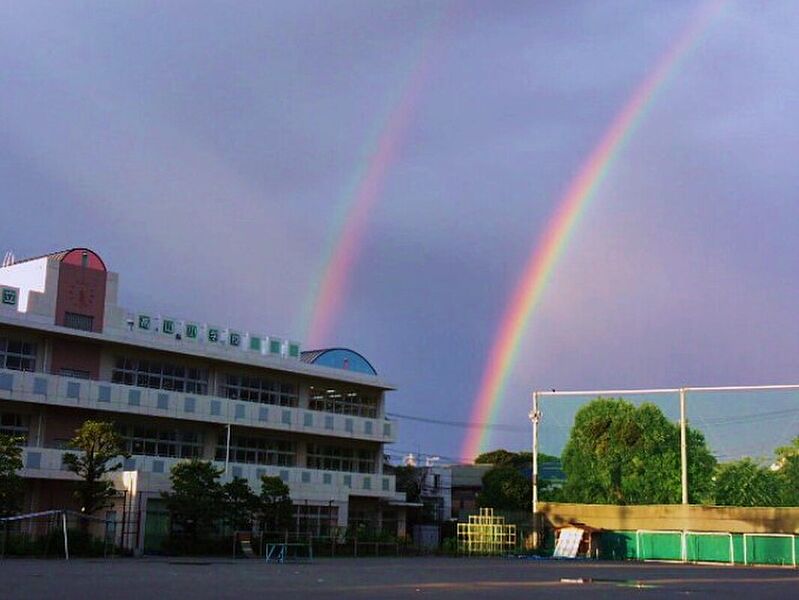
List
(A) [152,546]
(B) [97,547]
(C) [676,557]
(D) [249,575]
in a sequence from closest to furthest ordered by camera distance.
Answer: (D) [249,575], (B) [97,547], (A) [152,546], (C) [676,557]

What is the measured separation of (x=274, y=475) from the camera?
53156mm

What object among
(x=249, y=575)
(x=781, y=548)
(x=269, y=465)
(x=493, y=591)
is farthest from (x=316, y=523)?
(x=493, y=591)

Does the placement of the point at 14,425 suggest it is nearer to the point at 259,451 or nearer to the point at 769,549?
the point at 259,451

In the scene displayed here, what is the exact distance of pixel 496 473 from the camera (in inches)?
3442

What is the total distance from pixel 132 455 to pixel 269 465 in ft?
29.8

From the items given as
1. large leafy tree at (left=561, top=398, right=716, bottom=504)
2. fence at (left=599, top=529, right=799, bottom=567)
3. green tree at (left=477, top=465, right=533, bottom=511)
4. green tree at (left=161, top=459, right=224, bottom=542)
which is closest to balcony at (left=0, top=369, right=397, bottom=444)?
green tree at (left=161, top=459, right=224, bottom=542)

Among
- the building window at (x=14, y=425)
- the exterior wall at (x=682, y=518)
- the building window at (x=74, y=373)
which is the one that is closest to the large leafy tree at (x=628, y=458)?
the exterior wall at (x=682, y=518)

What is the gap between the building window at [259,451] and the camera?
55219 mm

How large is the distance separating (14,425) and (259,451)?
47.9 ft

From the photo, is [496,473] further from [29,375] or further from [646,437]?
[29,375]

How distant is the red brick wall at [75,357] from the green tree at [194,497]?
8.08 meters

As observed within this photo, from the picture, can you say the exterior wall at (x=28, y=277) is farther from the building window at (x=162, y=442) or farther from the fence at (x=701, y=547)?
the fence at (x=701, y=547)

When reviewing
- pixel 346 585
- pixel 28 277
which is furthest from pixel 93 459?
pixel 346 585

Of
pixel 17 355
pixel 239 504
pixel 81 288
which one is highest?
pixel 81 288
